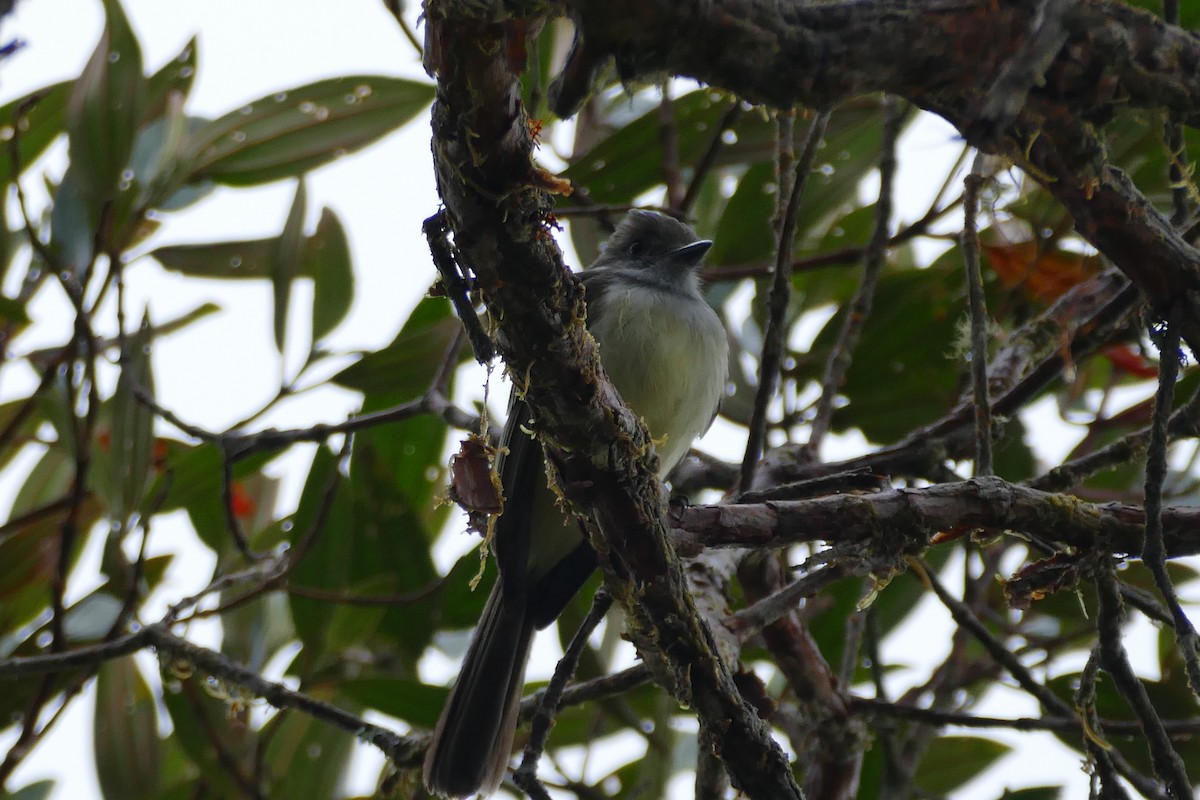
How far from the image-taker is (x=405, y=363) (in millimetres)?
3984

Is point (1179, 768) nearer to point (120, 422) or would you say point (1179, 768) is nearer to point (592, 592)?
point (592, 592)

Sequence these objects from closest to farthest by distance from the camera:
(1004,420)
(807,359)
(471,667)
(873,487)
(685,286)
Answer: (873,487) → (1004,420) → (471,667) → (685,286) → (807,359)

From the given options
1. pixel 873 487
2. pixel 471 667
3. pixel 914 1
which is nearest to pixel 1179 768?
pixel 873 487

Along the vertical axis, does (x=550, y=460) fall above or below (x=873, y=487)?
below

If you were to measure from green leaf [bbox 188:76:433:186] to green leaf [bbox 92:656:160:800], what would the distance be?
171 centimetres

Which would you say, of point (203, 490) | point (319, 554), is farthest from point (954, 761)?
point (203, 490)

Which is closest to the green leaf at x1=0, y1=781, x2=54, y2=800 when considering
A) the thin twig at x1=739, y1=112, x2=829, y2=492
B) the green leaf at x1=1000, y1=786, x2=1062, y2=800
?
the thin twig at x1=739, y1=112, x2=829, y2=492

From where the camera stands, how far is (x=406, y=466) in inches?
169

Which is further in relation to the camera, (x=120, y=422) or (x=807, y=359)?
(x=807, y=359)

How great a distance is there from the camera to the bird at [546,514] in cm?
332

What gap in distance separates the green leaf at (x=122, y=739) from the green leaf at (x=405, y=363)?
116 centimetres

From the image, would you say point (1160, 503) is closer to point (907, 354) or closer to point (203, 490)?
point (907, 354)

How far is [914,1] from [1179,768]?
148 cm

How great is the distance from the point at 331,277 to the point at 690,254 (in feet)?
3.96
